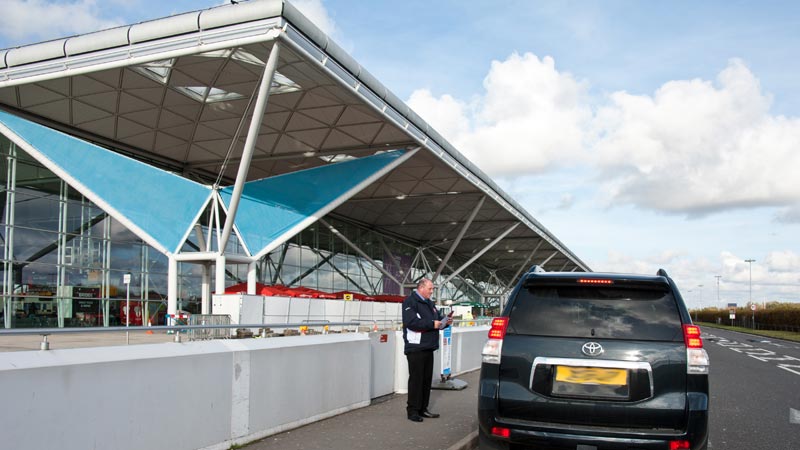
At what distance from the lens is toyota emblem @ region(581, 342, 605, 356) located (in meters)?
4.96

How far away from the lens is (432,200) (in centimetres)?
4819

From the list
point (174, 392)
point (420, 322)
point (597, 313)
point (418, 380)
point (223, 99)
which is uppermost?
point (223, 99)

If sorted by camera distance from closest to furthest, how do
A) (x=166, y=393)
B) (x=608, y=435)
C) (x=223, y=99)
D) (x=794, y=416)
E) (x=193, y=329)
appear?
1. (x=608, y=435)
2. (x=166, y=393)
3. (x=193, y=329)
4. (x=794, y=416)
5. (x=223, y=99)

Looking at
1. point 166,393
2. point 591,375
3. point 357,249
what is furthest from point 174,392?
point 357,249

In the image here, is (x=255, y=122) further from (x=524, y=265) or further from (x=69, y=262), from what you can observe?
(x=524, y=265)

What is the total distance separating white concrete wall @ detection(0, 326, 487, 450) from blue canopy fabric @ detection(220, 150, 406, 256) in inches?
866

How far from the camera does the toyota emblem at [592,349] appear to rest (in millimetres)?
4965

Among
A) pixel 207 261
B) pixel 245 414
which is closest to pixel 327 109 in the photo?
pixel 207 261

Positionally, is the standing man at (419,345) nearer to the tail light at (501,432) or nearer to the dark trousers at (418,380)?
the dark trousers at (418,380)

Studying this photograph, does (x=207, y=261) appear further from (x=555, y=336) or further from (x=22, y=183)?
(x=555, y=336)

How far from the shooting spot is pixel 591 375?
4.96 metres

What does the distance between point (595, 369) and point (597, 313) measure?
0.41m

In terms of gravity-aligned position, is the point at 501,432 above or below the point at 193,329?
below

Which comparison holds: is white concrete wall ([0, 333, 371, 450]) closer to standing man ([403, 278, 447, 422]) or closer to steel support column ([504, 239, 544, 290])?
standing man ([403, 278, 447, 422])
